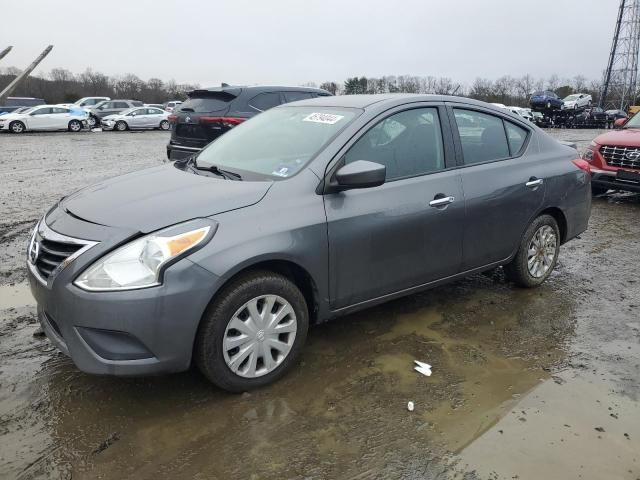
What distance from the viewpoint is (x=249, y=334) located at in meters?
2.98

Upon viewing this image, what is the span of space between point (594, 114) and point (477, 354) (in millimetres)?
42765

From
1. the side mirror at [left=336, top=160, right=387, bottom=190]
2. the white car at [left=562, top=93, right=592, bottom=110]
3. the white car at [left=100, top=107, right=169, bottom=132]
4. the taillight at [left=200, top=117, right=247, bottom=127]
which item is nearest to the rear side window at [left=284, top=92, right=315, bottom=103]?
the taillight at [left=200, top=117, right=247, bottom=127]

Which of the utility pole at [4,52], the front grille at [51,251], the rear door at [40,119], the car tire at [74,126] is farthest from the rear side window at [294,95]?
the car tire at [74,126]

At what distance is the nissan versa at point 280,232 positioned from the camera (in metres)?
2.69

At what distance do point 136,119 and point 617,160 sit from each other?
1011 inches

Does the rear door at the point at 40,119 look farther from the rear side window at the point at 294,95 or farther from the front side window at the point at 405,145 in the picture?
the front side window at the point at 405,145

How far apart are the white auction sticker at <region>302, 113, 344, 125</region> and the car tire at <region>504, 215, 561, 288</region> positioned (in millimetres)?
1973

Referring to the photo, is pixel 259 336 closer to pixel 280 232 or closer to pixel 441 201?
pixel 280 232

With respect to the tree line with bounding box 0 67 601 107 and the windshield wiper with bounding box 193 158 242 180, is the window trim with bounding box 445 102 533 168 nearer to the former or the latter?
the windshield wiper with bounding box 193 158 242 180

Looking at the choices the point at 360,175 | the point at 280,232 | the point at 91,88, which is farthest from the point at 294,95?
the point at 91,88

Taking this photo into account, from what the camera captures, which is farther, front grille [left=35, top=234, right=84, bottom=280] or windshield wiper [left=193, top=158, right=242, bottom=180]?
windshield wiper [left=193, top=158, right=242, bottom=180]

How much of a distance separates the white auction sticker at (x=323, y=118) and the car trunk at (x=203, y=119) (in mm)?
4759

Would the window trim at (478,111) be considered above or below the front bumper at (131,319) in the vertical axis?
above

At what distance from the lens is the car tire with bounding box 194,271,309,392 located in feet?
9.32
